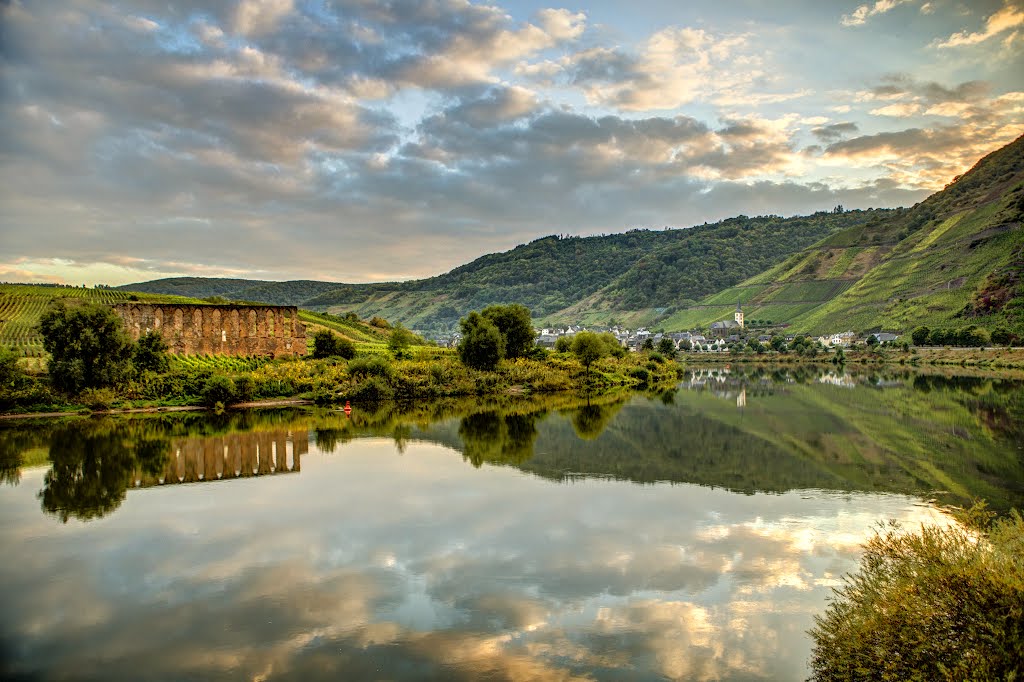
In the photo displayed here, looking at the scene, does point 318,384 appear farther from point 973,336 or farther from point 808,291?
point 808,291

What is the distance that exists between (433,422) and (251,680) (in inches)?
1247

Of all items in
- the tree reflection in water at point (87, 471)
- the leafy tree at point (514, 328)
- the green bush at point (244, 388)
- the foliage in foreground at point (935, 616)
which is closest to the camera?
the foliage in foreground at point (935, 616)

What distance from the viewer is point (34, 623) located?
12.5 m

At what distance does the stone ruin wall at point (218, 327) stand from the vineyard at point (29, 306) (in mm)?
4758

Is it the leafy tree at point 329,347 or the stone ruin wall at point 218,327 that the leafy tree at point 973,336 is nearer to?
the leafy tree at point 329,347

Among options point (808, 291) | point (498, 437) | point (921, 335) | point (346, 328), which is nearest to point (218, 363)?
point (346, 328)

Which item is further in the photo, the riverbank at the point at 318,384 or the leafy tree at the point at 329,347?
the leafy tree at the point at 329,347

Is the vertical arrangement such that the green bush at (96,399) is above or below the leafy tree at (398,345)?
below

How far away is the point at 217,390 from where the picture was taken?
47.0 m


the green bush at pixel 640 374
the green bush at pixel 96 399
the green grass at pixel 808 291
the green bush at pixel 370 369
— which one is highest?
the green grass at pixel 808 291

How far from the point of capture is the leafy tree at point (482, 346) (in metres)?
62.7

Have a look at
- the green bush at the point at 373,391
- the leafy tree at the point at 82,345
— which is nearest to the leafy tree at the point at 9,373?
the leafy tree at the point at 82,345

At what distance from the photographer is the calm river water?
36.9 ft

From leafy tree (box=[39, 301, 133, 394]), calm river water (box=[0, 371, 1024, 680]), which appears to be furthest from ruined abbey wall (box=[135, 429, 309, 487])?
leafy tree (box=[39, 301, 133, 394])
